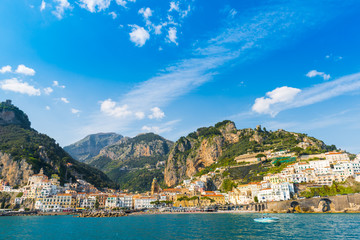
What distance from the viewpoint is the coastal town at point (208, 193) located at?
8112 centimetres

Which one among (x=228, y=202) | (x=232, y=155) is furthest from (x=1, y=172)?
(x=232, y=155)

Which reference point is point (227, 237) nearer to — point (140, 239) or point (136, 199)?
point (140, 239)

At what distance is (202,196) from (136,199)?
33.2 metres

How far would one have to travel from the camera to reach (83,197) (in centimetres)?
11081

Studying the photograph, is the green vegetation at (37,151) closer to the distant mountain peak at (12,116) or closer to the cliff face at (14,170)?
the cliff face at (14,170)

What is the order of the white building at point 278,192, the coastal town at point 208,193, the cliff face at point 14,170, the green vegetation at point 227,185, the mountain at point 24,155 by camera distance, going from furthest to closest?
the mountain at point 24,155 < the cliff face at point 14,170 < the green vegetation at point 227,185 < the coastal town at point 208,193 < the white building at point 278,192

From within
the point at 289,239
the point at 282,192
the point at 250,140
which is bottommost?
the point at 289,239

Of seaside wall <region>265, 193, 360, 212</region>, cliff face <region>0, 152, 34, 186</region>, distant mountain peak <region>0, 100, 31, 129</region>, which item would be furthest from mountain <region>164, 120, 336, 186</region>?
distant mountain peak <region>0, 100, 31, 129</region>

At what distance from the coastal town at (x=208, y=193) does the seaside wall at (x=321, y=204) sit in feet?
21.9

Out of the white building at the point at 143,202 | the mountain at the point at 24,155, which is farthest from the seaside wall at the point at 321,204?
the mountain at the point at 24,155

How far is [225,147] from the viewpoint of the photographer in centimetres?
15950

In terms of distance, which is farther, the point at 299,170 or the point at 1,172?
the point at 1,172

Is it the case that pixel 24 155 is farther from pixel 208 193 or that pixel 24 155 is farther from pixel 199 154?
pixel 199 154

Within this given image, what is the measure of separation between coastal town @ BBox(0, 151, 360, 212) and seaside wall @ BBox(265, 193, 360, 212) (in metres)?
6.69
